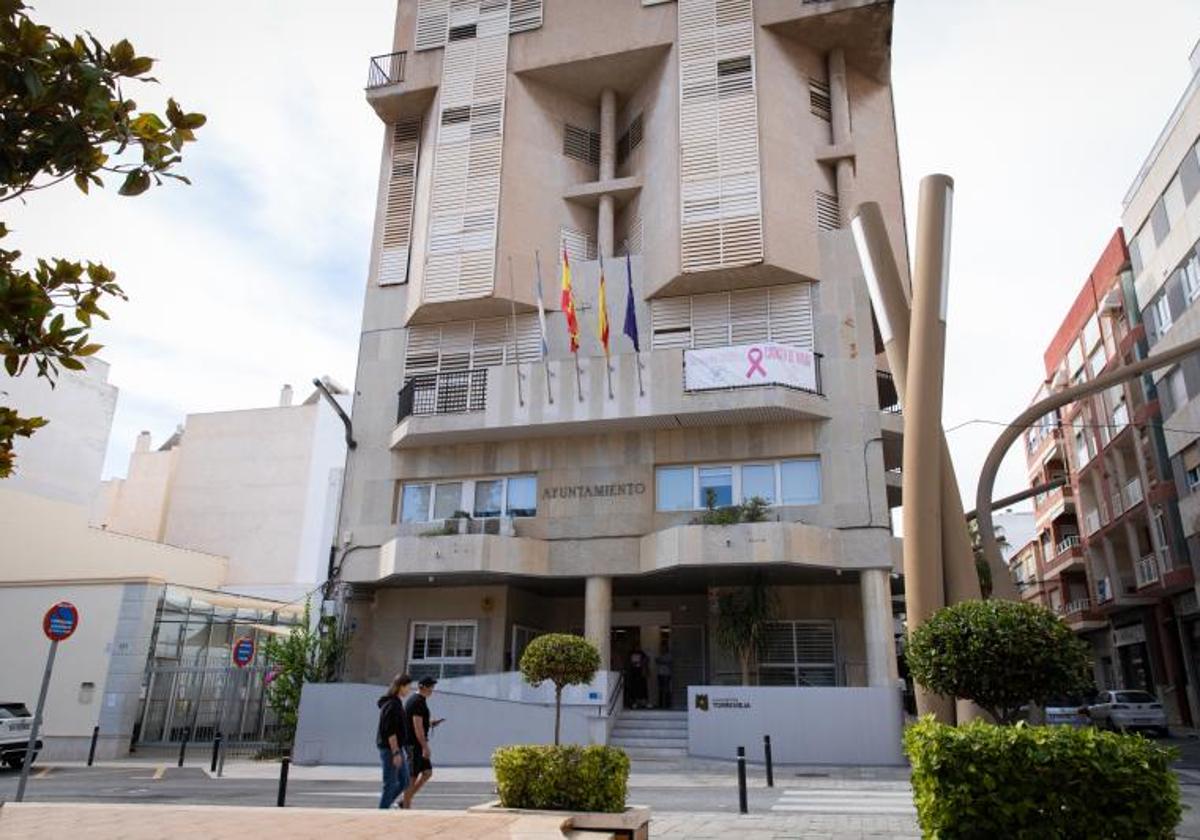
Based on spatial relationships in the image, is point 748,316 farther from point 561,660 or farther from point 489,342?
point 561,660

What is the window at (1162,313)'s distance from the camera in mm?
29641

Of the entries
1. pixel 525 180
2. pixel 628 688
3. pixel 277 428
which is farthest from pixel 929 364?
pixel 277 428

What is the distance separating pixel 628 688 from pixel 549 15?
68.6 feet

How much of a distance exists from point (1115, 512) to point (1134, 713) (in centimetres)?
1286

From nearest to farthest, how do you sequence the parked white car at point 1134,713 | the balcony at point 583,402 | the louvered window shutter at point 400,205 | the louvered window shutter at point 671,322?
the balcony at point 583,402
the louvered window shutter at point 671,322
the louvered window shutter at point 400,205
the parked white car at point 1134,713

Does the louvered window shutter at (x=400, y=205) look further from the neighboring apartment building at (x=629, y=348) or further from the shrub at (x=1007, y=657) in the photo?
the shrub at (x=1007, y=657)

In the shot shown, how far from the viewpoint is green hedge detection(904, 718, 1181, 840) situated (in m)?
5.25

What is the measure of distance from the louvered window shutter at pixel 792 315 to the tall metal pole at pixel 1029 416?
248 inches

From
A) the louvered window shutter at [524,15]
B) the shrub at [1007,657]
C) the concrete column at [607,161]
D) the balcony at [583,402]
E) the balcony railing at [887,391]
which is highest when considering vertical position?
the louvered window shutter at [524,15]

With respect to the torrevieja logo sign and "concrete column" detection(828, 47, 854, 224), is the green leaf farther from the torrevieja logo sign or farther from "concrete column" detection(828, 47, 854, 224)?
"concrete column" detection(828, 47, 854, 224)

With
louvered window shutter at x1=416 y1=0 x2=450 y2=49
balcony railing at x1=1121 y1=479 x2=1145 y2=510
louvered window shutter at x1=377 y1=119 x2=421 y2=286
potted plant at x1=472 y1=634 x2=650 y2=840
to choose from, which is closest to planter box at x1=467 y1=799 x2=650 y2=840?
potted plant at x1=472 y1=634 x2=650 y2=840

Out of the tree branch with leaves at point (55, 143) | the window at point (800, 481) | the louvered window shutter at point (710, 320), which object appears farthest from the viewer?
the louvered window shutter at point (710, 320)

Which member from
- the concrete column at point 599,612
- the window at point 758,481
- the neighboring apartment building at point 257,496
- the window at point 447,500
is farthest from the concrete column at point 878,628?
the neighboring apartment building at point 257,496

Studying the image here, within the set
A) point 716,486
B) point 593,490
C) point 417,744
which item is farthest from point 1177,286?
point 417,744
